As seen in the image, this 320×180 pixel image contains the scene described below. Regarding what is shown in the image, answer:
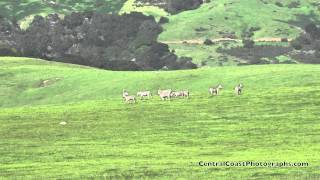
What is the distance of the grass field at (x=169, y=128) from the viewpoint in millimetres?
50531

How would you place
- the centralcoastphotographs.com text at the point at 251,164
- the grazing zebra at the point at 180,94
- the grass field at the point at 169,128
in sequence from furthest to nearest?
the grazing zebra at the point at 180,94 < the grass field at the point at 169,128 < the centralcoastphotographs.com text at the point at 251,164

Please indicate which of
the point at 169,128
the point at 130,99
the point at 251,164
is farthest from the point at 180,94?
the point at 251,164

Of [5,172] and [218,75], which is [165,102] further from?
[5,172]

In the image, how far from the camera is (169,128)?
74.4 m

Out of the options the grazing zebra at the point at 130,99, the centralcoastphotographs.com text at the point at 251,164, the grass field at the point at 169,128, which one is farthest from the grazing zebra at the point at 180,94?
the centralcoastphotographs.com text at the point at 251,164

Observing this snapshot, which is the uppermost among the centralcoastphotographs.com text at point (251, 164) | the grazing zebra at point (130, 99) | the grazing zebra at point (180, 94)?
the centralcoastphotographs.com text at point (251, 164)

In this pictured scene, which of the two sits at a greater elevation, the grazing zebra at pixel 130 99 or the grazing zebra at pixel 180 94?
the grazing zebra at pixel 180 94

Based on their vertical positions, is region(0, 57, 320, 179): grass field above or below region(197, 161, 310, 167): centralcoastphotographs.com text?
below

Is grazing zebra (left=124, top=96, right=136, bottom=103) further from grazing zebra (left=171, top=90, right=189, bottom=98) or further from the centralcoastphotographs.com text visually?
the centralcoastphotographs.com text

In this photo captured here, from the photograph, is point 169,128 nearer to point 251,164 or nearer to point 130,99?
point 130,99

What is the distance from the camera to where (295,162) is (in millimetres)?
50188

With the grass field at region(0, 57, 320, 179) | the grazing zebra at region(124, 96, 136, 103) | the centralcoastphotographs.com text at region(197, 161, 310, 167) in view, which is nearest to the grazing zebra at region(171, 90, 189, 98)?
the grass field at region(0, 57, 320, 179)

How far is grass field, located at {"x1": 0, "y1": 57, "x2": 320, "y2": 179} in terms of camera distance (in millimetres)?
50531

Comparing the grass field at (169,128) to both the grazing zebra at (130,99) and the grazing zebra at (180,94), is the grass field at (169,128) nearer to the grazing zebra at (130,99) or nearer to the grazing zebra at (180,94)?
the grazing zebra at (180,94)
